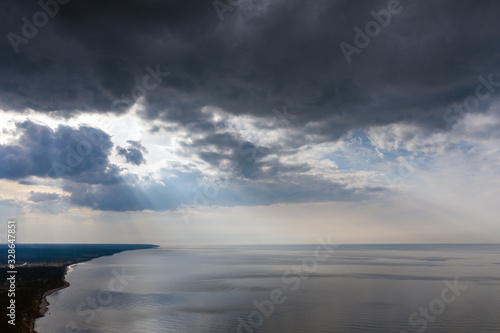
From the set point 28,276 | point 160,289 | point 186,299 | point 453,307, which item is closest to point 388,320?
point 453,307

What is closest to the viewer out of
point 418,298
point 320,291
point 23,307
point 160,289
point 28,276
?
point 23,307

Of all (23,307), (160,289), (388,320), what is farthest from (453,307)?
(23,307)

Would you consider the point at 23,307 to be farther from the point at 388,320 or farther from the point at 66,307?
the point at 388,320

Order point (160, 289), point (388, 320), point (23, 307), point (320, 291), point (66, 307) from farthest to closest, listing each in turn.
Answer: point (160, 289) < point (320, 291) < point (66, 307) < point (23, 307) < point (388, 320)

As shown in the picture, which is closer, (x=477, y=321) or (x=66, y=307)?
(x=477, y=321)

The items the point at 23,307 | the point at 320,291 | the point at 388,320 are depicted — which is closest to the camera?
the point at 388,320

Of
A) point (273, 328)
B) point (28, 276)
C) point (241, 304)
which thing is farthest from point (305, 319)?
point (28, 276)

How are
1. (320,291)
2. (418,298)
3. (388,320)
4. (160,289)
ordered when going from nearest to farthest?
(388,320), (418,298), (320,291), (160,289)

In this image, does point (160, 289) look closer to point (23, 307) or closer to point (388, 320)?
point (23, 307)

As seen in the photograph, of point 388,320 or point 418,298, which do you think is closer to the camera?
point 388,320
